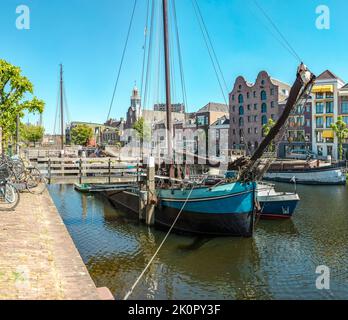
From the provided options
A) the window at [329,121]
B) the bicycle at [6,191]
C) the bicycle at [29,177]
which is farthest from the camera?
the window at [329,121]

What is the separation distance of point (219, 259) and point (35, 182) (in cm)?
1160

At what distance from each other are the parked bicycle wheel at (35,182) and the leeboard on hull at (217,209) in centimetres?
741

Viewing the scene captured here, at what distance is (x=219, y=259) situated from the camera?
13.1 metres

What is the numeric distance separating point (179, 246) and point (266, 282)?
15.2 feet

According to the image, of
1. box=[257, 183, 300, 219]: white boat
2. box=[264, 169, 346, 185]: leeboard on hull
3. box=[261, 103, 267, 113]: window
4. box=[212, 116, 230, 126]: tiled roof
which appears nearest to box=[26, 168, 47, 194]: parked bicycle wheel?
box=[257, 183, 300, 219]: white boat

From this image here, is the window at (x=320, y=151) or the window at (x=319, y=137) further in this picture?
the window at (x=319, y=137)

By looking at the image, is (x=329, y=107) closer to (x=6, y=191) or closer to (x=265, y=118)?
(x=265, y=118)

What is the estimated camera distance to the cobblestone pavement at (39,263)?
6375mm

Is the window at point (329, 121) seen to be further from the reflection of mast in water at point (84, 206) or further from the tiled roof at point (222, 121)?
the reflection of mast in water at point (84, 206)

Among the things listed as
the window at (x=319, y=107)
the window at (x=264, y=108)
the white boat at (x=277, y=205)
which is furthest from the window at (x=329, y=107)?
the white boat at (x=277, y=205)

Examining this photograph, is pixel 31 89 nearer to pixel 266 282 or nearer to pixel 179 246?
pixel 179 246

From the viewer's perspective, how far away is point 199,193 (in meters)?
16.1

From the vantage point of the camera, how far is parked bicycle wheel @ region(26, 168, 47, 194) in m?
18.8
